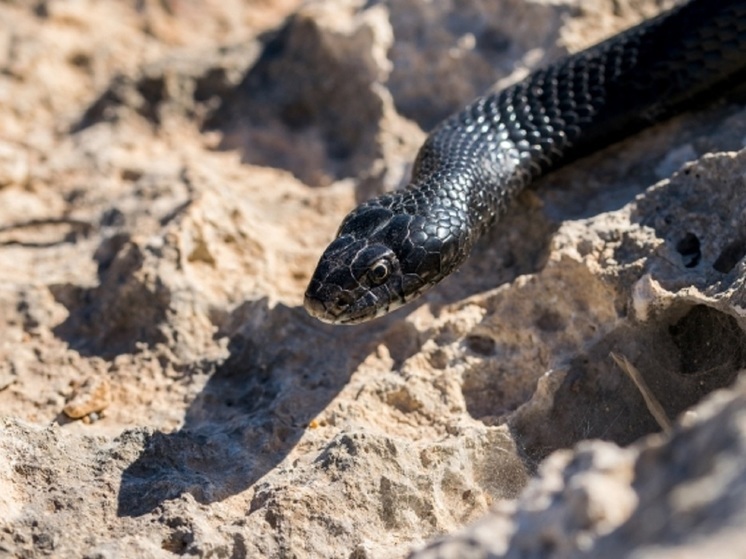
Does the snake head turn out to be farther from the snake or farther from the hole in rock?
the hole in rock

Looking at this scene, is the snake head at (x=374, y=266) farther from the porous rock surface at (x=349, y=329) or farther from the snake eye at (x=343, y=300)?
the porous rock surface at (x=349, y=329)

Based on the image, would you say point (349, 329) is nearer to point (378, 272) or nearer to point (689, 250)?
point (378, 272)

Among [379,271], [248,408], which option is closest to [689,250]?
[379,271]

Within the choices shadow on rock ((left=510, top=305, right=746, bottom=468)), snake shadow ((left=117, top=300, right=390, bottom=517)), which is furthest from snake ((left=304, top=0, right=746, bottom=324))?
shadow on rock ((left=510, top=305, right=746, bottom=468))

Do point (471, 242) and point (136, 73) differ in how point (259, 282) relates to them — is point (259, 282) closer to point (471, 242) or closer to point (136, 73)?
point (471, 242)

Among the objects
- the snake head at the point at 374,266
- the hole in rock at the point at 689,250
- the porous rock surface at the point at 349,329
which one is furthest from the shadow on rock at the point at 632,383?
the snake head at the point at 374,266
